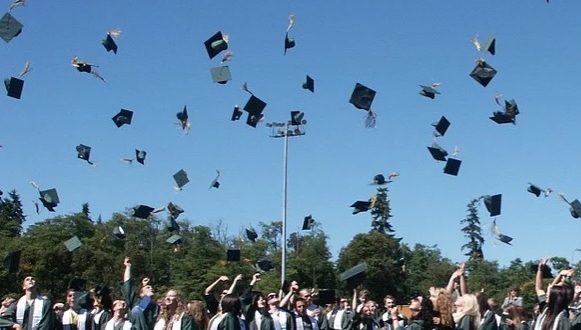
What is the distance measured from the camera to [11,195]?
75375 mm

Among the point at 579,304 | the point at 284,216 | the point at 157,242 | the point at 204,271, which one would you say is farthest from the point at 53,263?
the point at 579,304

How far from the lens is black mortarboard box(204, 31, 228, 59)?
46.9 ft

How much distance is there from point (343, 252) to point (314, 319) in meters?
50.9

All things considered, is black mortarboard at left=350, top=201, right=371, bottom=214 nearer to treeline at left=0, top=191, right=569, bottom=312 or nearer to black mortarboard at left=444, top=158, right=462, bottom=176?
black mortarboard at left=444, top=158, right=462, bottom=176

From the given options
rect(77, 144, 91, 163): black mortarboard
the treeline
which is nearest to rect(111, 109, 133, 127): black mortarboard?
rect(77, 144, 91, 163): black mortarboard

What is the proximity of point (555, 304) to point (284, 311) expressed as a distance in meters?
5.13

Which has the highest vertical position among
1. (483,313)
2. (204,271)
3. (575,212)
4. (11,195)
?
(11,195)

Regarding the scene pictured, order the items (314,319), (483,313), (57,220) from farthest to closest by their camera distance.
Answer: (57,220) < (314,319) < (483,313)

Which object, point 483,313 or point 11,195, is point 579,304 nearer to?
point 483,313

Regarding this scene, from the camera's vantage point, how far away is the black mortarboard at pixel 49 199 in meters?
15.9

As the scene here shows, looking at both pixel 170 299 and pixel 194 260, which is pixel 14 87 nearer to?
pixel 170 299

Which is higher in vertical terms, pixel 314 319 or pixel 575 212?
pixel 575 212

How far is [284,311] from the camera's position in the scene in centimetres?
1116

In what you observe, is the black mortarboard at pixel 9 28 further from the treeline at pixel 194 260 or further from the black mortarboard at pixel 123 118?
the treeline at pixel 194 260
